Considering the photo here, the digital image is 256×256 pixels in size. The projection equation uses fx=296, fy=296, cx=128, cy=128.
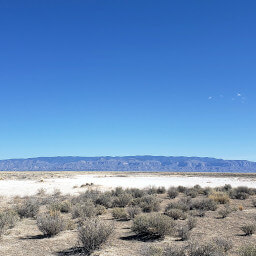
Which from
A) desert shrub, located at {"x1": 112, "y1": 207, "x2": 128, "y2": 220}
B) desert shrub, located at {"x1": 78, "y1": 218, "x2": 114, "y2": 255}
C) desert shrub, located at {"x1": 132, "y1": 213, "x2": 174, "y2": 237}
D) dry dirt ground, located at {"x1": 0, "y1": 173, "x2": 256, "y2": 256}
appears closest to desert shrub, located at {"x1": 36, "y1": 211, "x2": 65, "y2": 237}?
dry dirt ground, located at {"x1": 0, "y1": 173, "x2": 256, "y2": 256}

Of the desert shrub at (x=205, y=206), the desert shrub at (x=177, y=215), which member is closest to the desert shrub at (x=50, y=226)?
the desert shrub at (x=177, y=215)

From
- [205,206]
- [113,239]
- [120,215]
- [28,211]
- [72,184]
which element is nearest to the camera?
[113,239]

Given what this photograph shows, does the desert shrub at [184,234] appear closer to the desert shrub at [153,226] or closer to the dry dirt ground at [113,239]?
the dry dirt ground at [113,239]

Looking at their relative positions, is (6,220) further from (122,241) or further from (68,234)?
(122,241)

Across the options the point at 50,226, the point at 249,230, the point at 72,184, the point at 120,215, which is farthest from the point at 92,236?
the point at 72,184

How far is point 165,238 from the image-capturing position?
10508 millimetres

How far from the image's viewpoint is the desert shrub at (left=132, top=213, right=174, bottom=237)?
34.3 ft

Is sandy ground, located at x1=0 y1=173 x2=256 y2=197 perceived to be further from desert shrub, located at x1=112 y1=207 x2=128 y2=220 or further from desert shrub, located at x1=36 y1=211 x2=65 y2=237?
desert shrub, located at x1=36 y1=211 x2=65 y2=237

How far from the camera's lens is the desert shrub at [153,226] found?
34.3 feet

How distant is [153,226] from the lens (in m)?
10.6

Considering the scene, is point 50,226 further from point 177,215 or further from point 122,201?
point 122,201

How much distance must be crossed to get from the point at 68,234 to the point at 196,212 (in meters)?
7.05

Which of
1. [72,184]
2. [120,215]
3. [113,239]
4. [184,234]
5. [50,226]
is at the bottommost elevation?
[72,184]

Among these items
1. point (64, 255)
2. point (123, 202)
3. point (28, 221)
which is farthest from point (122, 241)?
point (123, 202)
